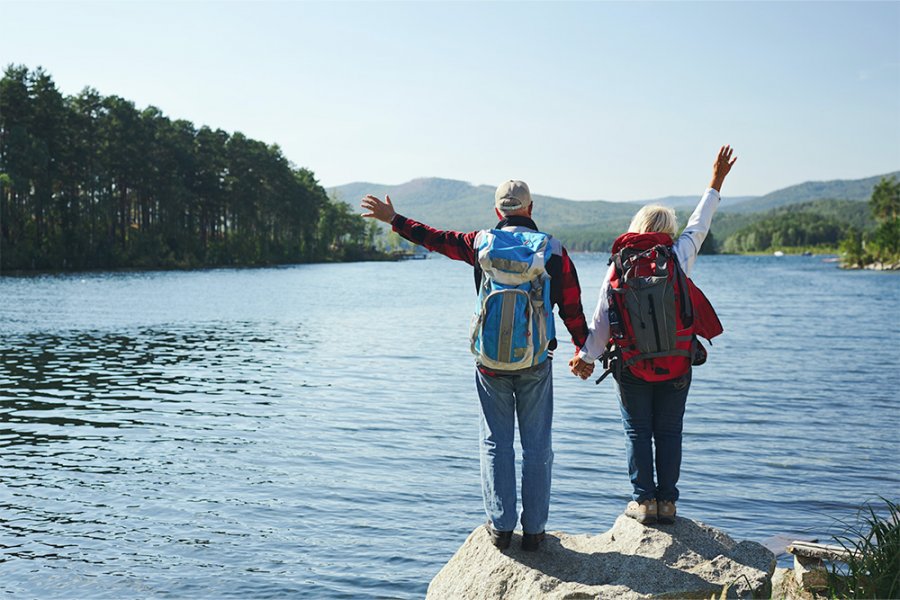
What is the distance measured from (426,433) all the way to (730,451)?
499 cm

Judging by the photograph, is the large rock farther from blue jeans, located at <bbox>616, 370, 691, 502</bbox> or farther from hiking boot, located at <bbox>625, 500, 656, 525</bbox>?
blue jeans, located at <bbox>616, 370, 691, 502</bbox>

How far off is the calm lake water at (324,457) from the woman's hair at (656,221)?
401 cm

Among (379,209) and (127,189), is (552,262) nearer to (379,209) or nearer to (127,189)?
(379,209)

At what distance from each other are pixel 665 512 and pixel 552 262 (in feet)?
6.36

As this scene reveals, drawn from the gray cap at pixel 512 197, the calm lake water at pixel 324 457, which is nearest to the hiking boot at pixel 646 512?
the gray cap at pixel 512 197

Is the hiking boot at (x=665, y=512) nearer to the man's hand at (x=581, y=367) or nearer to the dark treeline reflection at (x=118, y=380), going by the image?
the man's hand at (x=581, y=367)

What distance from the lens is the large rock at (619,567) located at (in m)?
5.41

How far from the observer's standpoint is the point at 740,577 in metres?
5.45

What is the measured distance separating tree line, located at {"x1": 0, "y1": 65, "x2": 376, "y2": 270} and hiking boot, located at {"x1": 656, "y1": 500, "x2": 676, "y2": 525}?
7342cm

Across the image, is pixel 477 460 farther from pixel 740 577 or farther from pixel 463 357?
pixel 463 357

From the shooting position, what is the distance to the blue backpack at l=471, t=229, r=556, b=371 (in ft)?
18.3

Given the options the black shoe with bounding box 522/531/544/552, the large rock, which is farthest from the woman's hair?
the black shoe with bounding box 522/531/544/552

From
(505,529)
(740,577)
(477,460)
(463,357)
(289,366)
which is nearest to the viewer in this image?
(740,577)

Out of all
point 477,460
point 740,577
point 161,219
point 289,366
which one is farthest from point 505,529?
point 161,219
